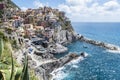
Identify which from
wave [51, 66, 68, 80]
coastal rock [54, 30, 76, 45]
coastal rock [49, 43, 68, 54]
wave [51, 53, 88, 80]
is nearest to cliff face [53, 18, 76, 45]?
coastal rock [54, 30, 76, 45]

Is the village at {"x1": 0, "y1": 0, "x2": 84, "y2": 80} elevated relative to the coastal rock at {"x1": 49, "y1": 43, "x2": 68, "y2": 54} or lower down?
elevated

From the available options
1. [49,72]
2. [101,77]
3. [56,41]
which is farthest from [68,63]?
[56,41]

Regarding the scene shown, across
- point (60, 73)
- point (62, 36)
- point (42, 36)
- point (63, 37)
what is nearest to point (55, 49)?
point (42, 36)

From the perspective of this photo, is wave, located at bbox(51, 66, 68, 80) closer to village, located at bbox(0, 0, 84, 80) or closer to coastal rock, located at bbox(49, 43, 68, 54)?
village, located at bbox(0, 0, 84, 80)

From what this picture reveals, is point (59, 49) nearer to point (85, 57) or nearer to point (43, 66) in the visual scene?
point (85, 57)

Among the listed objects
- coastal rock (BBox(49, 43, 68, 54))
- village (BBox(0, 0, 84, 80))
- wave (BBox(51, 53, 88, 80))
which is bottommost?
wave (BBox(51, 53, 88, 80))

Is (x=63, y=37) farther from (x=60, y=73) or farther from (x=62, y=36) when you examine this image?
(x=60, y=73)

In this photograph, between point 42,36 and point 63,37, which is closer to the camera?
point 42,36

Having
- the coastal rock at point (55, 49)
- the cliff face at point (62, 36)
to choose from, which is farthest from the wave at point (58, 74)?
the cliff face at point (62, 36)

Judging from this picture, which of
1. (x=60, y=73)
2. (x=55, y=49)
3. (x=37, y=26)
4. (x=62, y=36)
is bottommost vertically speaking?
(x=60, y=73)

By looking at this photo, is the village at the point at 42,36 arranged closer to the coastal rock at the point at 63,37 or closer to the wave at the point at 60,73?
the coastal rock at the point at 63,37

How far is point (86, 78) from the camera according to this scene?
62.7 m

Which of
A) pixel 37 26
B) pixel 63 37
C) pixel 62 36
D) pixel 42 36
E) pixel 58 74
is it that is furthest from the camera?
pixel 62 36

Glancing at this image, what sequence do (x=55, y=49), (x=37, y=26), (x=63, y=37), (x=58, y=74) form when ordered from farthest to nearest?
(x=63, y=37), (x=37, y=26), (x=55, y=49), (x=58, y=74)
